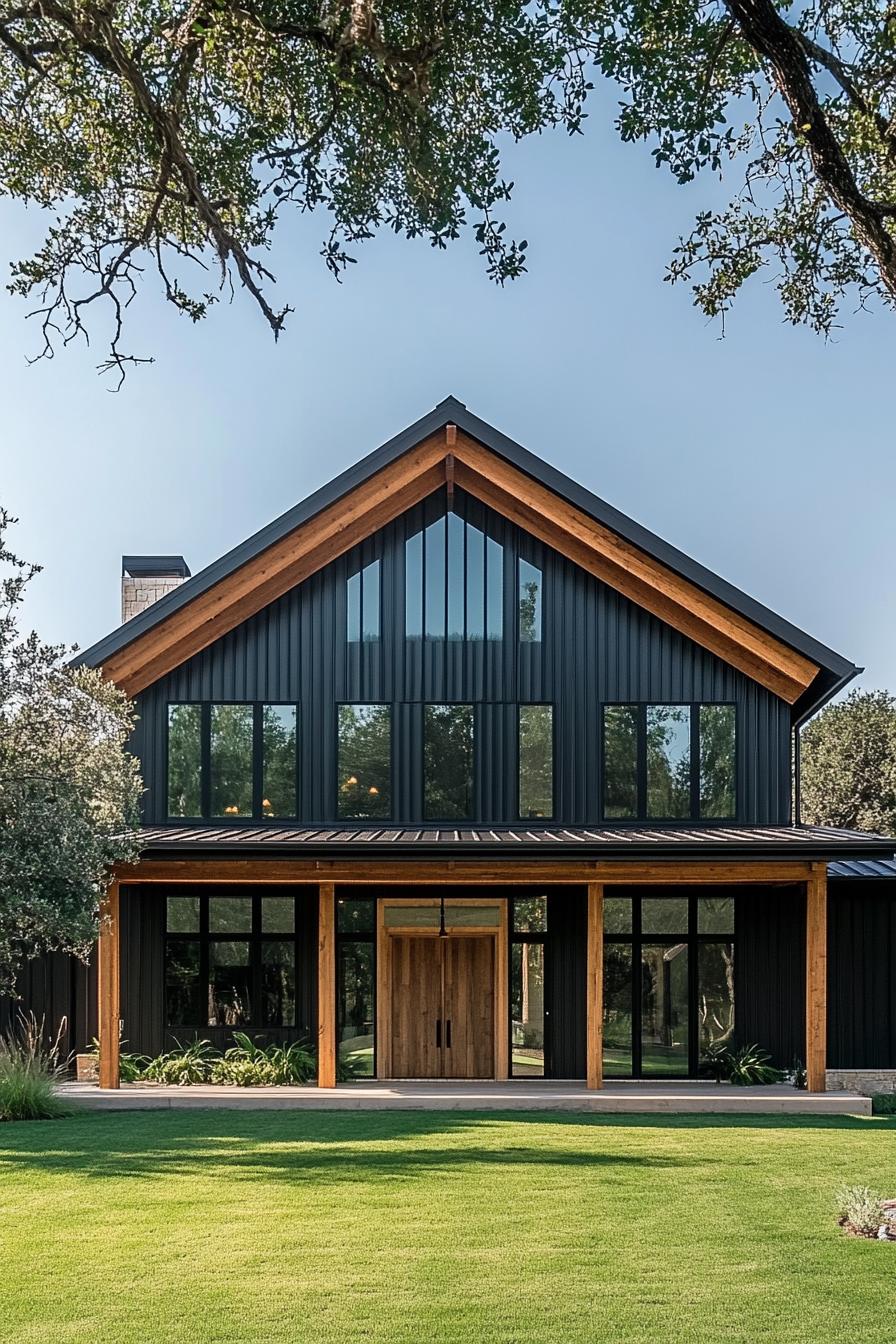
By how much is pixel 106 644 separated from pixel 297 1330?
12518mm

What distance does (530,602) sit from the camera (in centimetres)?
1964

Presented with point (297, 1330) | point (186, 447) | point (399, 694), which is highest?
point (186, 447)

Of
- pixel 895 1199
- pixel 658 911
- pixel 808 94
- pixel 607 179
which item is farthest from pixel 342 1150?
pixel 808 94

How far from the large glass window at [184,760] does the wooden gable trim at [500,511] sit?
0.70 m

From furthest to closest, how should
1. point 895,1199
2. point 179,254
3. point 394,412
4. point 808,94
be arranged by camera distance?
→ point 394,412
point 895,1199
point 179,254
point 808,94

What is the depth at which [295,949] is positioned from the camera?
62.3 feet

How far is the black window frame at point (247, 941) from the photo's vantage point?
18.7 m

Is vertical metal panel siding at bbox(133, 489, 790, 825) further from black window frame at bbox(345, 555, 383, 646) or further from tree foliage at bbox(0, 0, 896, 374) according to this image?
tree foliage at bbox(0, 0, 896, 374)

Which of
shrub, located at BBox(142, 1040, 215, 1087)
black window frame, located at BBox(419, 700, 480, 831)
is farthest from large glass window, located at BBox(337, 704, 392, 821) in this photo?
shrub, located at BBox(142, 1040, 215, 1087)

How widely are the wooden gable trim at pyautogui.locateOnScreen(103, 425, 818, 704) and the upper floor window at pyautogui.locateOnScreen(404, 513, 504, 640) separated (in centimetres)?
62

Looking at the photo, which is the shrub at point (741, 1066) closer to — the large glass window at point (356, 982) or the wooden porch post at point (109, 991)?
the large glass window at point (356, 982)

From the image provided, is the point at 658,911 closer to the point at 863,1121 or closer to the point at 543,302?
the point at 863,1121

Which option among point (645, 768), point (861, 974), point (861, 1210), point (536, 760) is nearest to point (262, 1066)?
point (536, 760)

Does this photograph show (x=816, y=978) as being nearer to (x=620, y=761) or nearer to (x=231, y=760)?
(x=620, y=761)
